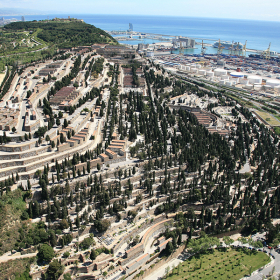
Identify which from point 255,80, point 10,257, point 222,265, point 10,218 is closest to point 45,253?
point 10,257

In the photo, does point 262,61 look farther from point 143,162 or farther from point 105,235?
point 105,235

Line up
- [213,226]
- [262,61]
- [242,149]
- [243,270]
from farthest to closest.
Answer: [262,61], [242,149], [213,226], [243,270]

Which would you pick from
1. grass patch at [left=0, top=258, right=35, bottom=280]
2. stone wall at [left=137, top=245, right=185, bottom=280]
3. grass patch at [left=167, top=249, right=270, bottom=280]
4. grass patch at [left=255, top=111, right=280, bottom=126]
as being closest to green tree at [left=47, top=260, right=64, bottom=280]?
grass patch at [left=0, top=258, right=35, bottom=280]

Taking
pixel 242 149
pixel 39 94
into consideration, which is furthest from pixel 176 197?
pixel 39 94

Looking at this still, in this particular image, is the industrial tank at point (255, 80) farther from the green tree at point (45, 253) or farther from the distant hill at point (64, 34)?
the green tree at point (45, 253)

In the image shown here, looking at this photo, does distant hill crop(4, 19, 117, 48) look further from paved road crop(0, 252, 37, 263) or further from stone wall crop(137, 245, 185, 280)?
stone wall crop(137, 245, 185, 280)
